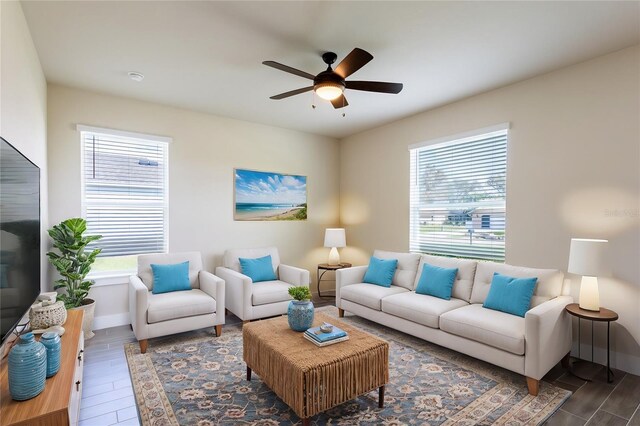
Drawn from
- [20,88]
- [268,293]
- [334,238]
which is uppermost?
[20,88]

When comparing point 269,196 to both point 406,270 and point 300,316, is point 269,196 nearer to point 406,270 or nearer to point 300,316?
point 406,270

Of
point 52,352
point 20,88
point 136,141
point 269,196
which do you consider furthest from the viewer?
point 269,196

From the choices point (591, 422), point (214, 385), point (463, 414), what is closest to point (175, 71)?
point (214, 385)

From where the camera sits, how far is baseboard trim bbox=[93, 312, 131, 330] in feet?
12.5

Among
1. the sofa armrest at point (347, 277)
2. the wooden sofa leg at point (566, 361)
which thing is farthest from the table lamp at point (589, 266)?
the sofa armrest at point (347, 277)

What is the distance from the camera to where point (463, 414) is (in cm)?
224

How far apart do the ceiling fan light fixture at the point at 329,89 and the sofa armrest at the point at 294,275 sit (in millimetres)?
2296

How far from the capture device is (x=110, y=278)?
12.7 feet

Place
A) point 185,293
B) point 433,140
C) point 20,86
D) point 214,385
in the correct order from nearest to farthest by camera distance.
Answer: point 20,86, point 214,385, point 185,293, point 433,140

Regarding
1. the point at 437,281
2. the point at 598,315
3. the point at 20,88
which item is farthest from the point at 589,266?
the point at 20,88

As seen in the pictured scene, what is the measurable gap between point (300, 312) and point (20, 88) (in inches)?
102

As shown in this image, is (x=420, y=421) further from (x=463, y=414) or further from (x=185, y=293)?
(x=185, y=293)

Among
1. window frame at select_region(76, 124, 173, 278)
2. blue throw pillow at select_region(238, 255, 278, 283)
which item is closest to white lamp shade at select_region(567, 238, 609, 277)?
blue throw pillow at select_region(238, 255, 278, 283)

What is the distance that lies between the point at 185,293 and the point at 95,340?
1.01 m
